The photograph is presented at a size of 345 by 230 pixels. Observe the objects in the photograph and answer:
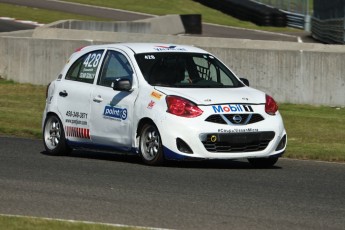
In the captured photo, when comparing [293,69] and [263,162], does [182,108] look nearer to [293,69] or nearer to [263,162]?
[263,162]

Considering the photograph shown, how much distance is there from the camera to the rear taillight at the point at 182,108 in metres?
13.1

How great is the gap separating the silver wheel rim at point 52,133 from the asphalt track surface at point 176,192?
31 centimetres

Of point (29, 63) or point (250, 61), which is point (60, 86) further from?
point (29, 63)

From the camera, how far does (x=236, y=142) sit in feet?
43.3

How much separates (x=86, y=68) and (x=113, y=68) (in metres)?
0.55

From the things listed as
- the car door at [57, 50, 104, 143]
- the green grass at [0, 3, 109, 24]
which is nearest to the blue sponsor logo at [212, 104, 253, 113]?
the car door at [57, 50, 104, 143]

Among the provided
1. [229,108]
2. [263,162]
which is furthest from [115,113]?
[263,162]

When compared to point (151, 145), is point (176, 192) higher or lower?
higher

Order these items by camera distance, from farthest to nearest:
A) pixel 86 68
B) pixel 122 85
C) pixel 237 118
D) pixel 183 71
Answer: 1. pixel 86 68
2. pixel 183 71
3. pixel 122 85
4. pixel 237 118

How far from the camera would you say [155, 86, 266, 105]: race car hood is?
1327 centimetres

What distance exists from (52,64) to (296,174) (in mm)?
14129

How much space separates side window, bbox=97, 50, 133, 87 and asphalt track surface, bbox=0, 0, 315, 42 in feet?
99.0

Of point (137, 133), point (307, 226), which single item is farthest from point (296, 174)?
point (307, 226)

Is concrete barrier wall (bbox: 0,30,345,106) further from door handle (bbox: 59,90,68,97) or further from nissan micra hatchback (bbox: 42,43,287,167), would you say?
door handle (bbox: 59,90,68,97)
